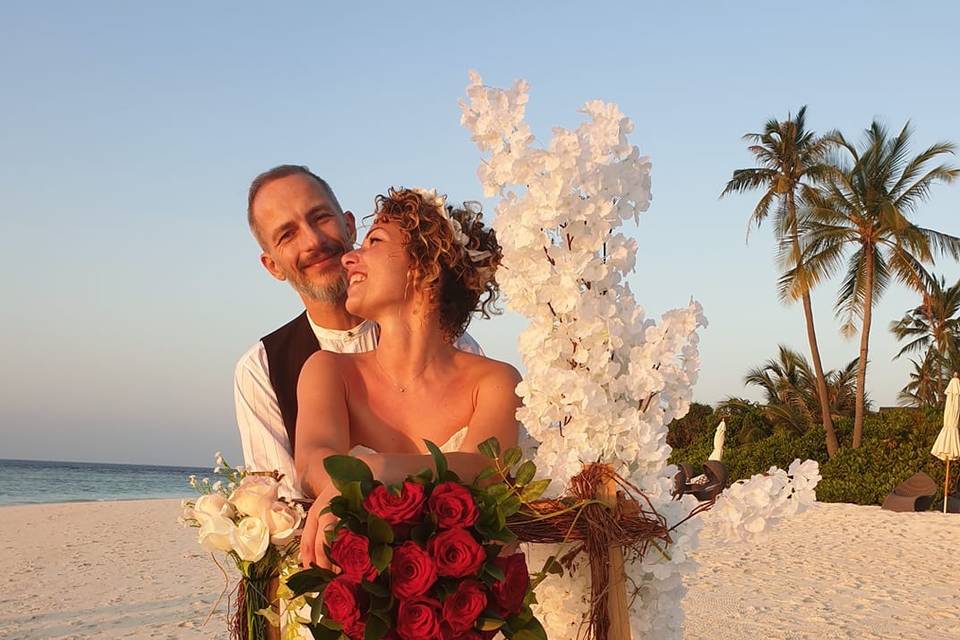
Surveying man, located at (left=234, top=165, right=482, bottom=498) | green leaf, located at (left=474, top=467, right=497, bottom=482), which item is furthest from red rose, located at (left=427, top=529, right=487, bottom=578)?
man, located at (left=234, top=165, right=482, bottom=498)

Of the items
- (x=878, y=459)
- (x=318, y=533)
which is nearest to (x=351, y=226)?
(x=318, y=533)

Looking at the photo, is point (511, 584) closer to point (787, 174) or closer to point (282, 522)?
point (282, 522)

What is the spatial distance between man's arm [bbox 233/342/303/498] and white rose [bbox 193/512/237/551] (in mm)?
844

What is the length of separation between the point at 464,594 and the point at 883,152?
1091 inches

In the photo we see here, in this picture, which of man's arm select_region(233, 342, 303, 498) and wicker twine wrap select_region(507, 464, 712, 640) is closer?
wicker twine wrap select_region(507, 464, 712, 640)

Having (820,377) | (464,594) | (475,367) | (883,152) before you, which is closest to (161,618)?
(475,367)

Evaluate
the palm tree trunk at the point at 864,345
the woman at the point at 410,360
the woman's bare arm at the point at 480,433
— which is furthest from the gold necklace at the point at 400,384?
the palm tree trunk at the point at 864,345

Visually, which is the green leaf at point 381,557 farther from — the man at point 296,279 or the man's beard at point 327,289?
the man's beard at point 327,289

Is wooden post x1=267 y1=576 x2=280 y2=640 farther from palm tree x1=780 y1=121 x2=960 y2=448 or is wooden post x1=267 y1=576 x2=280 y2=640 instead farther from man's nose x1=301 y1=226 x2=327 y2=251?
palm tree x1=780 y1=121 x2=960 y2=448

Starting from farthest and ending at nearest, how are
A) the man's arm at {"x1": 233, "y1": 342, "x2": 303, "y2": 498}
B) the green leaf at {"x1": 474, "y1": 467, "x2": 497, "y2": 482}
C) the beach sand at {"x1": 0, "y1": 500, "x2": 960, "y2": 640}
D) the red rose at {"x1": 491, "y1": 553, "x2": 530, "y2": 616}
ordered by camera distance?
the beach sand at {"x1": 0, "y1": 500, "x2": 960, "y2": 640} → the man's arm at {"x1": 233, "y1": 342, "x2": 303, "y2": 498} → the green leaf at {"x1": 474, "y1": 467, "x2": 497, "y2": 482} → the red rose at {"x1": 491, "y1": 553, "x2": 530, "y2": 616}

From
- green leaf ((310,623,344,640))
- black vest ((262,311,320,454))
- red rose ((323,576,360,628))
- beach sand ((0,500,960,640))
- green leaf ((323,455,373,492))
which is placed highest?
black vest ((262,311,320,454))

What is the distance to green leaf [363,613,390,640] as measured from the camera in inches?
77.1

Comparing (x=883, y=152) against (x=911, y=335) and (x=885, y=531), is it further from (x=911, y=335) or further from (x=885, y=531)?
(x=911, y=335)

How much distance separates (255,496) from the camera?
9.24 feet
